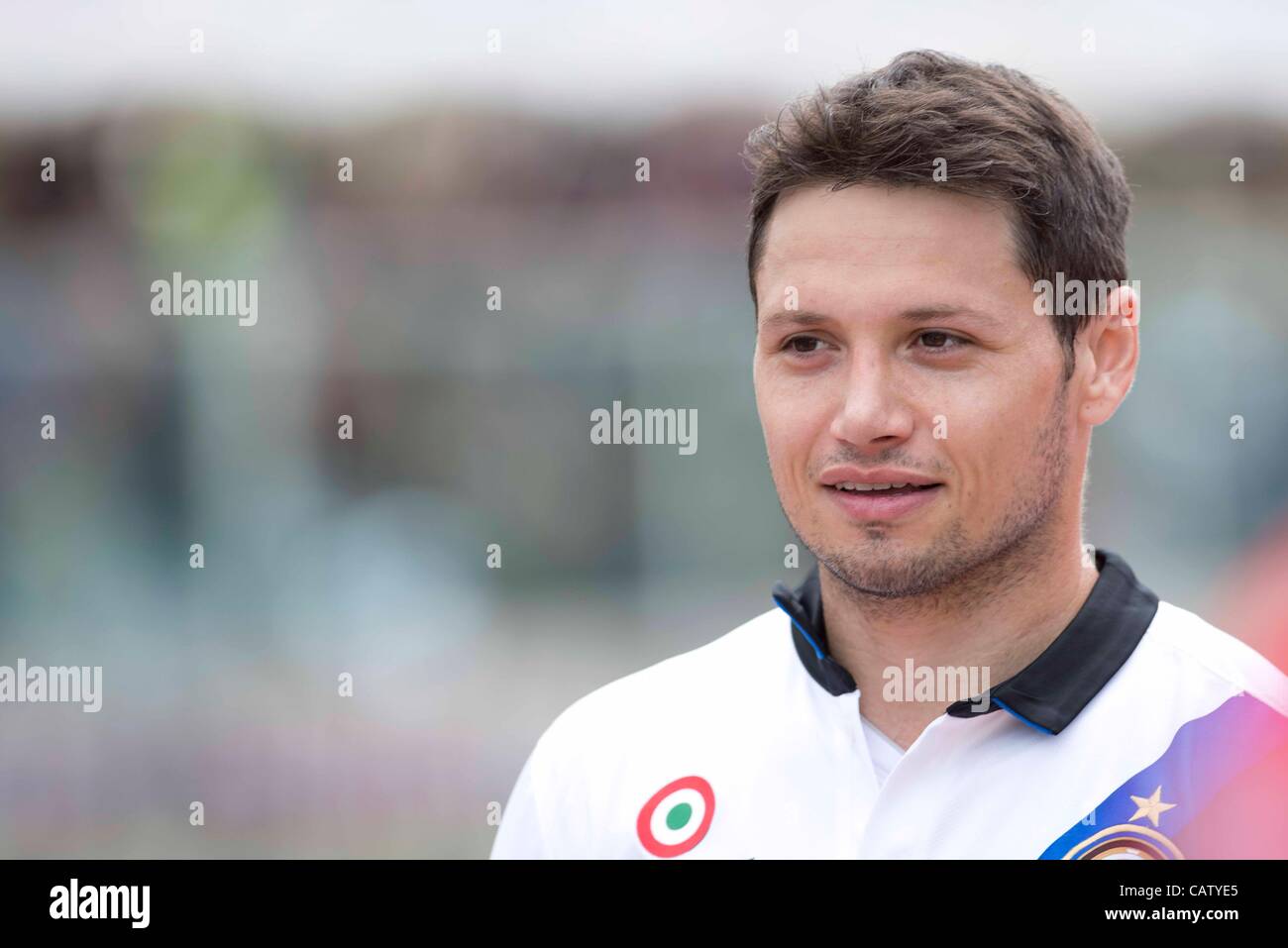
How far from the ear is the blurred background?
4.67 meters

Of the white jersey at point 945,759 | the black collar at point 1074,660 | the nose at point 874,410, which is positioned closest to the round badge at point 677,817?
the white jersey at point 945,759

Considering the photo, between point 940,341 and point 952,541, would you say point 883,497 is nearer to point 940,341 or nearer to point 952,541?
point 952,541

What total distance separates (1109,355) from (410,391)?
560cm

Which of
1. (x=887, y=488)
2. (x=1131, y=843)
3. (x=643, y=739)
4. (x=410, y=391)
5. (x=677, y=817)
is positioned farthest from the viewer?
(x=410, y=391)

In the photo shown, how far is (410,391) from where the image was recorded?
7414 millimetres

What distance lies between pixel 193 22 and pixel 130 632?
3.68 metres

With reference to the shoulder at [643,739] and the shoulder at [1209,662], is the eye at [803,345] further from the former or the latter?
the shoulder at [1209,662]

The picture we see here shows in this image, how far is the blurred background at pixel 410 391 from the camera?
6.86 meters

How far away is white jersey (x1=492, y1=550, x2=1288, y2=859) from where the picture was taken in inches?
80.0

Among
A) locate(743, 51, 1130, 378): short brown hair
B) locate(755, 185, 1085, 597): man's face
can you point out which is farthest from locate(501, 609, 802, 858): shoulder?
locate(743, 51, 1130, 378): short brown hair

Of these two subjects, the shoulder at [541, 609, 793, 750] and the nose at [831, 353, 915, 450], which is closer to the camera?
the nose at [831, 353, 915, 450]

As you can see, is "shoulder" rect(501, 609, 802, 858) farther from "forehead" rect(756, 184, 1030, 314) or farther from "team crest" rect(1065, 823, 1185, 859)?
"forehead" rect(756, 184, 1030, 314)

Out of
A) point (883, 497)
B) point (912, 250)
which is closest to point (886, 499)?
point (883, 497)

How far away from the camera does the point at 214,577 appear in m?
7.47
